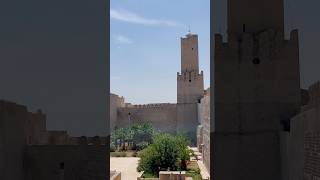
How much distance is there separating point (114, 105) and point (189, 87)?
5.88 metres

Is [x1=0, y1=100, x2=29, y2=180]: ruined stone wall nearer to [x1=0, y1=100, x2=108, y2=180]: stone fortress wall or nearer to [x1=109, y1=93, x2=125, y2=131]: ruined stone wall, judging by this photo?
[x1=0, y1=100, x2=108, y2=180]: stone fortress wall

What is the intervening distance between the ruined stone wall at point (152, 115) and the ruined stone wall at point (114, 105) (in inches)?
21.1

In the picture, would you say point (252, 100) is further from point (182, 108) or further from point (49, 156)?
point (182, 108)

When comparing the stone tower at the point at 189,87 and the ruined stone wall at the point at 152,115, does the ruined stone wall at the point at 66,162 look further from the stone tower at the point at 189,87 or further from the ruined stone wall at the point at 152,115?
the ruined stone wall at the point at 152,115

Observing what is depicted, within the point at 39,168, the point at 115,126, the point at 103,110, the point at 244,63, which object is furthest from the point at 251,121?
the point at 115,126

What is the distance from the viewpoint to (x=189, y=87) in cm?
2889

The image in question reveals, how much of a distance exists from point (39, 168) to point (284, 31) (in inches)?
161

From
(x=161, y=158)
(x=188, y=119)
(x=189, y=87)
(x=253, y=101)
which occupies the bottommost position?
(x=161, y=158)

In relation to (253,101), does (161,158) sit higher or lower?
lower

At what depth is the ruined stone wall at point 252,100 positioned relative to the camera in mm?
6441

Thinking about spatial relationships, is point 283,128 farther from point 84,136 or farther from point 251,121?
point 84,136

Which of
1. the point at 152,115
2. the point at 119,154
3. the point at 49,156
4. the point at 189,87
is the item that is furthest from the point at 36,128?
the point at 152,115

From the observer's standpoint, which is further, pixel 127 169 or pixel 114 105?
pixel 114 105

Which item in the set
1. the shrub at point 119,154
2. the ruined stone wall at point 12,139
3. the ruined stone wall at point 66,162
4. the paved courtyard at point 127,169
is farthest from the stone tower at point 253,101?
the shrub at point 119,154
